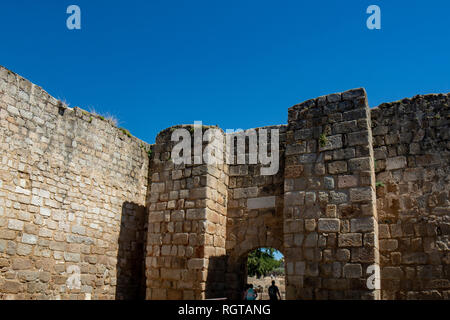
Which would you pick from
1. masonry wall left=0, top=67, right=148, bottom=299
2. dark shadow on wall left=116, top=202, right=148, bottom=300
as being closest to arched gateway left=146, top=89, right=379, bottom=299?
masonry wall left=0, top=67, right=148, bottom=299

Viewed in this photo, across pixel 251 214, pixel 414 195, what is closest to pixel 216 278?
pixel 251 214

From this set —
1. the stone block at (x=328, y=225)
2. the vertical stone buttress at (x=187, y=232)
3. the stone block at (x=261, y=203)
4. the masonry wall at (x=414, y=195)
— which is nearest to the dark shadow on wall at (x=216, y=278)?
the vertical stone buttress at (x=187, y=232)

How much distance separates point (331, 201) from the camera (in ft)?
22.6

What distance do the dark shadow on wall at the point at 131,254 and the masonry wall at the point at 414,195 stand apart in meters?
6.14

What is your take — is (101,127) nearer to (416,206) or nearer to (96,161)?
(96,161)

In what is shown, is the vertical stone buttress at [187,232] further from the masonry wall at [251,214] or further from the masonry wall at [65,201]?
the masonry wall at [65,201]

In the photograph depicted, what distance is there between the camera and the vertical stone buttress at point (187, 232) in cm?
770

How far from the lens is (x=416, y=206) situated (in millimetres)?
6820

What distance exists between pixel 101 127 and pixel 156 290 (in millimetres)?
4232

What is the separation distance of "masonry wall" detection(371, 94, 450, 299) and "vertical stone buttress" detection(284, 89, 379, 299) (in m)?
0.41

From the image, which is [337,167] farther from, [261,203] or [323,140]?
[261,203]

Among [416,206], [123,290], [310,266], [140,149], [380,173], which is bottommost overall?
[123,290]

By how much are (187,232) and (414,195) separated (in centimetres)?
410
